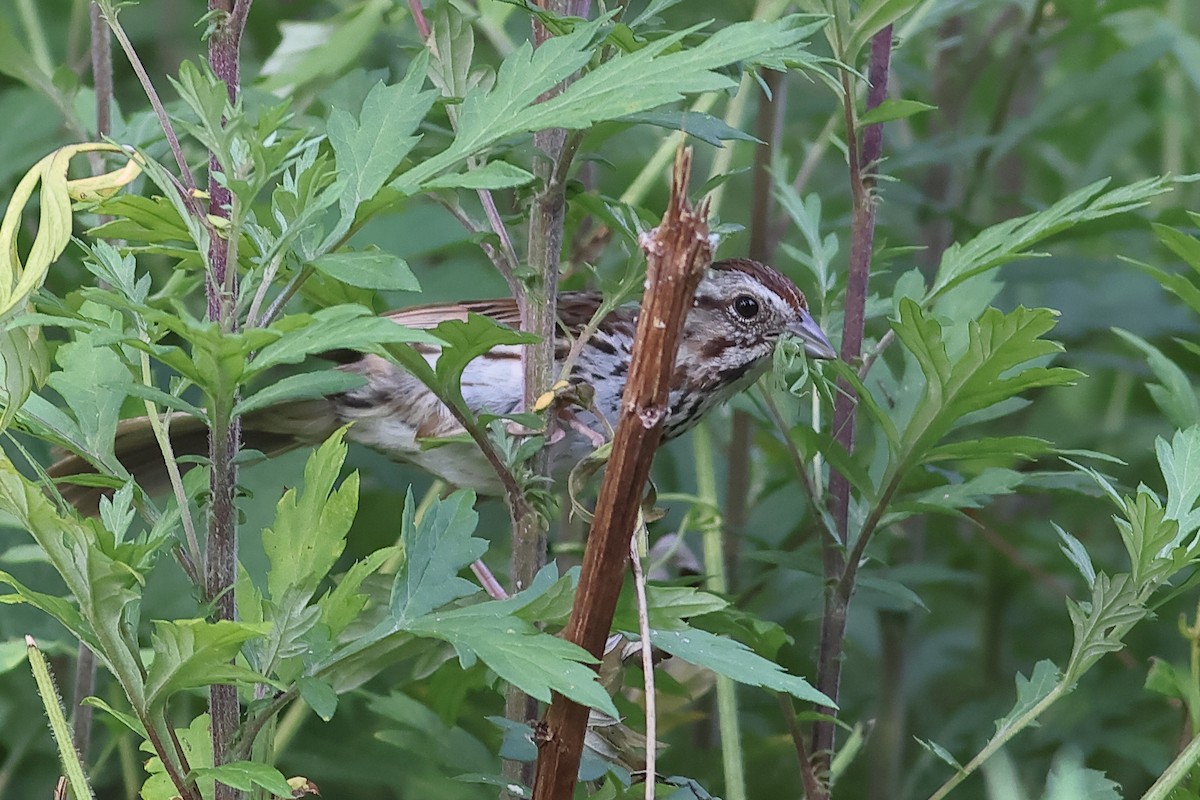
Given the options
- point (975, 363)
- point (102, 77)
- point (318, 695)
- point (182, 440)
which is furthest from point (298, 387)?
point (182, 440)

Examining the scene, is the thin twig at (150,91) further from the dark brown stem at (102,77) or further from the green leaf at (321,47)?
the green leaf at (321,47)

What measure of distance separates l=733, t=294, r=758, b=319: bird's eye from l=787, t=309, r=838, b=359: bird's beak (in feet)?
0.32

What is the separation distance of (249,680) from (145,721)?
0.29ft

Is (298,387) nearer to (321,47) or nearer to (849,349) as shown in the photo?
(849,349)

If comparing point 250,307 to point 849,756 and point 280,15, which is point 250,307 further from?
point 280,15

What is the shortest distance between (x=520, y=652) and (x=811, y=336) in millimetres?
857

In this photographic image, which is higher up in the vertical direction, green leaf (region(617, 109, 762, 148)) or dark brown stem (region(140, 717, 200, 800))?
green leaf (region(617, 109, 762, 148))

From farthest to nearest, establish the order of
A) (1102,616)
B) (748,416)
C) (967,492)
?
1. (748,416)
2. (967,492)
3. (1102,616)

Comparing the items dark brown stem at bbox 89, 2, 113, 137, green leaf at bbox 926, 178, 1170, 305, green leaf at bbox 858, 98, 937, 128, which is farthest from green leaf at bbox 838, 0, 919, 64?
dark brown stem at bbox 89, 2, 113, 137

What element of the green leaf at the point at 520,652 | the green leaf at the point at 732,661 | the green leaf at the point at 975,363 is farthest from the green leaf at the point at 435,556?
the green leaf at the point at 975,363

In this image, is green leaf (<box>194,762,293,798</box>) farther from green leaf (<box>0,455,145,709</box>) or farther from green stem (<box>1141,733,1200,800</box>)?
green stem (<box>1141,733,1200,800</box>)

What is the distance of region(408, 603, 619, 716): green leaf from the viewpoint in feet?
2.32

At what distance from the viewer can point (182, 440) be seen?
1696 millimetres

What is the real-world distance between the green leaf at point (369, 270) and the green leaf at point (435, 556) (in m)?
0.15
